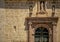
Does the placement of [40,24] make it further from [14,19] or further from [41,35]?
[14,19]

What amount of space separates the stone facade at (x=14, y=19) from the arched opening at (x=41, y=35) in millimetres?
602

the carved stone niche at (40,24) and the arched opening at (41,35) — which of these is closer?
the carved stone niche at (40,24)

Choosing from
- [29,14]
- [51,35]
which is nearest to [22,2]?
[29,14]

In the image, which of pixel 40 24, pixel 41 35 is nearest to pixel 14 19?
pixel 40 24

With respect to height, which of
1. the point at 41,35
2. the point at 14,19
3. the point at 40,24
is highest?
the point at 14,19

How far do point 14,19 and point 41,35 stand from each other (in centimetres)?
171

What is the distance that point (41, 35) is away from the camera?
58.0 feet

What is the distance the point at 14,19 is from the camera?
17.7 meters

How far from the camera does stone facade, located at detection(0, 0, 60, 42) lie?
1764cm

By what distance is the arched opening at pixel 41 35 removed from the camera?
696 inches

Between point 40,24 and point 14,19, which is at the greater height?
point 14,19

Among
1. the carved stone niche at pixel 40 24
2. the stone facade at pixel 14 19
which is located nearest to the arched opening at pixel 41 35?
the carved stone niche at pixel 40 24

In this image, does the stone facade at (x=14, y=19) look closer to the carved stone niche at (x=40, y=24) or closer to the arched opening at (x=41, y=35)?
the carved stone niche at (x=40, y=24)

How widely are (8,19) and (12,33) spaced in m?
0.79
